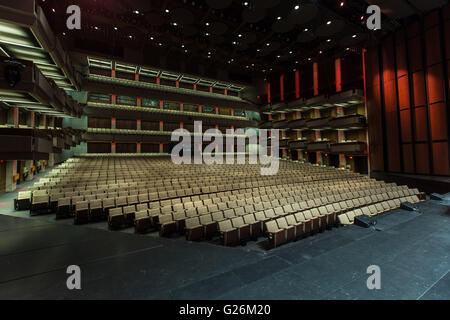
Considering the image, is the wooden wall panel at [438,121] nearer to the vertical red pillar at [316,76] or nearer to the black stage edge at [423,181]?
the black stage edge at [423,181]

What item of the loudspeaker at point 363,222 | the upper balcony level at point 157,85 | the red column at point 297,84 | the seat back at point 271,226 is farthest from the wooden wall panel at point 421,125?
the upper balcony level at point 157,85

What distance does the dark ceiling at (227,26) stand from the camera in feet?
29.9

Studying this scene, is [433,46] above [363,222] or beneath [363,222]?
above

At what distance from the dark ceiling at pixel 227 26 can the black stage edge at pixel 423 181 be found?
721cm

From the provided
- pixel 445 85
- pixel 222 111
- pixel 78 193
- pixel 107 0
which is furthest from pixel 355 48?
pixel 78 193

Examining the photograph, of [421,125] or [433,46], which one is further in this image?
[421,125]

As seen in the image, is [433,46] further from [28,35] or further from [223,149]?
[28,35]

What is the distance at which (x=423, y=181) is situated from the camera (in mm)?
9656

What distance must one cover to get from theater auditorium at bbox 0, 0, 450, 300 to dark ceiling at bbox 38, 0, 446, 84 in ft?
0.35

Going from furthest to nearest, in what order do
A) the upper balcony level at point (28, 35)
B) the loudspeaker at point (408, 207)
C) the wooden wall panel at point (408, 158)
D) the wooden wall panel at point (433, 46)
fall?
the wooden wall panel at point (408, 158)
the wooden wall panel at point (433, 46)
the loudspeaker at point (408, 207)
the upper balcony level at point (28, 35)

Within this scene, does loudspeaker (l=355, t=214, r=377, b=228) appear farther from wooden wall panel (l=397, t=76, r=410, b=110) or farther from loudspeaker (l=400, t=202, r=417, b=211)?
wooden wall panel (l=397, t=76, r=410, b=110)

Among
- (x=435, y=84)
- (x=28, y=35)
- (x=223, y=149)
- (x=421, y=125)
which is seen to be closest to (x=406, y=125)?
(x=421, y=125)

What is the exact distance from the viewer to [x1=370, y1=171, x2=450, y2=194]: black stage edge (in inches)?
354

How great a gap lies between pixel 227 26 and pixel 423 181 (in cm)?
1161
